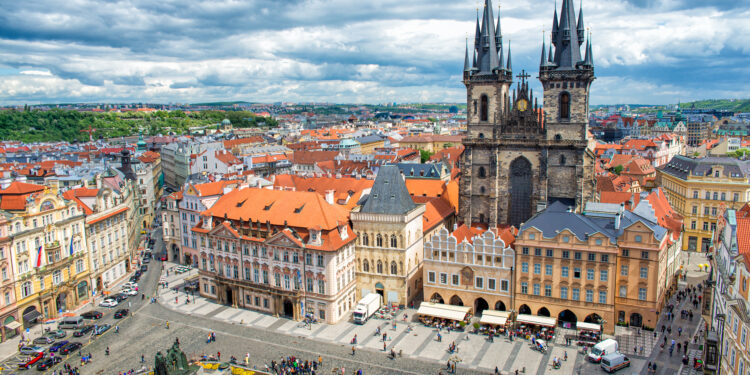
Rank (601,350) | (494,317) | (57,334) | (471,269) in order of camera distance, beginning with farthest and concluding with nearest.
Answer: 1. (471,269)
2. (57,334)
3. (494,317)
4. (601,350)

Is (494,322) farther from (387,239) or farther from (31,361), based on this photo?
(31,361)

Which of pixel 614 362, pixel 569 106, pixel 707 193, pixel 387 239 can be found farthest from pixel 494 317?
pixel 707 193

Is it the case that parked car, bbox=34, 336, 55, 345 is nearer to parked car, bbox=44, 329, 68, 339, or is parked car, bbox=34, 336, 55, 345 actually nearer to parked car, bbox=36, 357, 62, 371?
parked car, bbox=44, 329, 68, 339

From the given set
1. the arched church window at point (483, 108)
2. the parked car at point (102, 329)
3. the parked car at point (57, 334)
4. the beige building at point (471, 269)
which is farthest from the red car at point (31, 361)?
the arched church window at point (483, 108)

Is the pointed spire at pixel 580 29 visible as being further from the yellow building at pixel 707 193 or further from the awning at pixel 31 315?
the awning at pixel 31 315

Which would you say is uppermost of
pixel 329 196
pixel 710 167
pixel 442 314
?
pixel 710 167

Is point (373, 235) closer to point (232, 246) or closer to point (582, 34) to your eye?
point (232, 246)

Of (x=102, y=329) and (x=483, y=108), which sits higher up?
(x=483, y=108)
